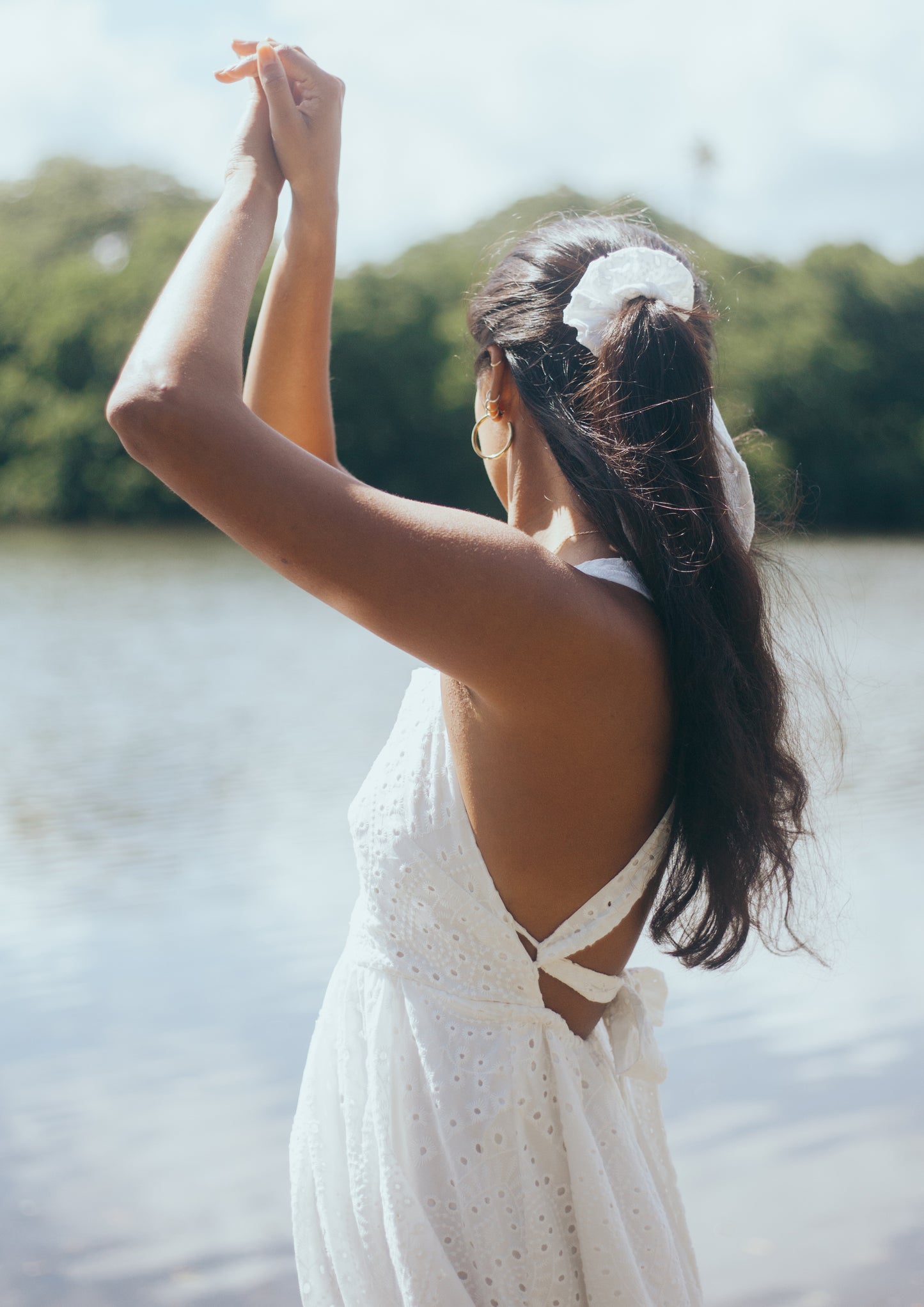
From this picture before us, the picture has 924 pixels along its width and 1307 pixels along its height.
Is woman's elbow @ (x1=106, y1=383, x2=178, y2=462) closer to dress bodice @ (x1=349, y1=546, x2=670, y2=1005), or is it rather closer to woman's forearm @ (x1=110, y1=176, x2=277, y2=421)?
woman's forearm @ (x1=110, y1=176, x2=277, y2=421)

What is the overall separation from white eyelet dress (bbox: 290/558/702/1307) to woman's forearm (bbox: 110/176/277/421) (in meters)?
0.43

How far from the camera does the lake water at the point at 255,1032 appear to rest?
2.85 metres

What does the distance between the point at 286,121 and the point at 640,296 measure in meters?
0.42

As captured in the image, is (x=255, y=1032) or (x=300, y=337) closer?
(x=300, y=337)

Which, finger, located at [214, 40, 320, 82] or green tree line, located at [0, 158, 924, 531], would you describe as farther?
green tree line, located at [0, 158, 924, 531]

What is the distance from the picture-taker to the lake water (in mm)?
2852

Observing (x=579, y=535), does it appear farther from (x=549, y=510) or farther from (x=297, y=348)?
(x=297, y=348)

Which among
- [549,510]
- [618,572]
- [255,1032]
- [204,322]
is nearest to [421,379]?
[255,1032]

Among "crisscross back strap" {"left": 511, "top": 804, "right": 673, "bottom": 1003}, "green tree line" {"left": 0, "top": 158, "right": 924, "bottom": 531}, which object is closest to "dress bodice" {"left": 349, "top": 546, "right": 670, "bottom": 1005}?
"crisscross back strap" {"left": 511, "top": 804, "right": 673, "bottom": 1003}

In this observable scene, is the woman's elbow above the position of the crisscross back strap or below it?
above

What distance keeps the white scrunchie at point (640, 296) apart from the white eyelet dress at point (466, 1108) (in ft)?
0.76

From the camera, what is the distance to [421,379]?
37875mm

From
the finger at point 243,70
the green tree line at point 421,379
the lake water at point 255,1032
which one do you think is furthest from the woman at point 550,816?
the green tree line at point 421,379

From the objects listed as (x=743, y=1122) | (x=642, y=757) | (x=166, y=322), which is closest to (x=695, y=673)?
(x=642, y=757)
